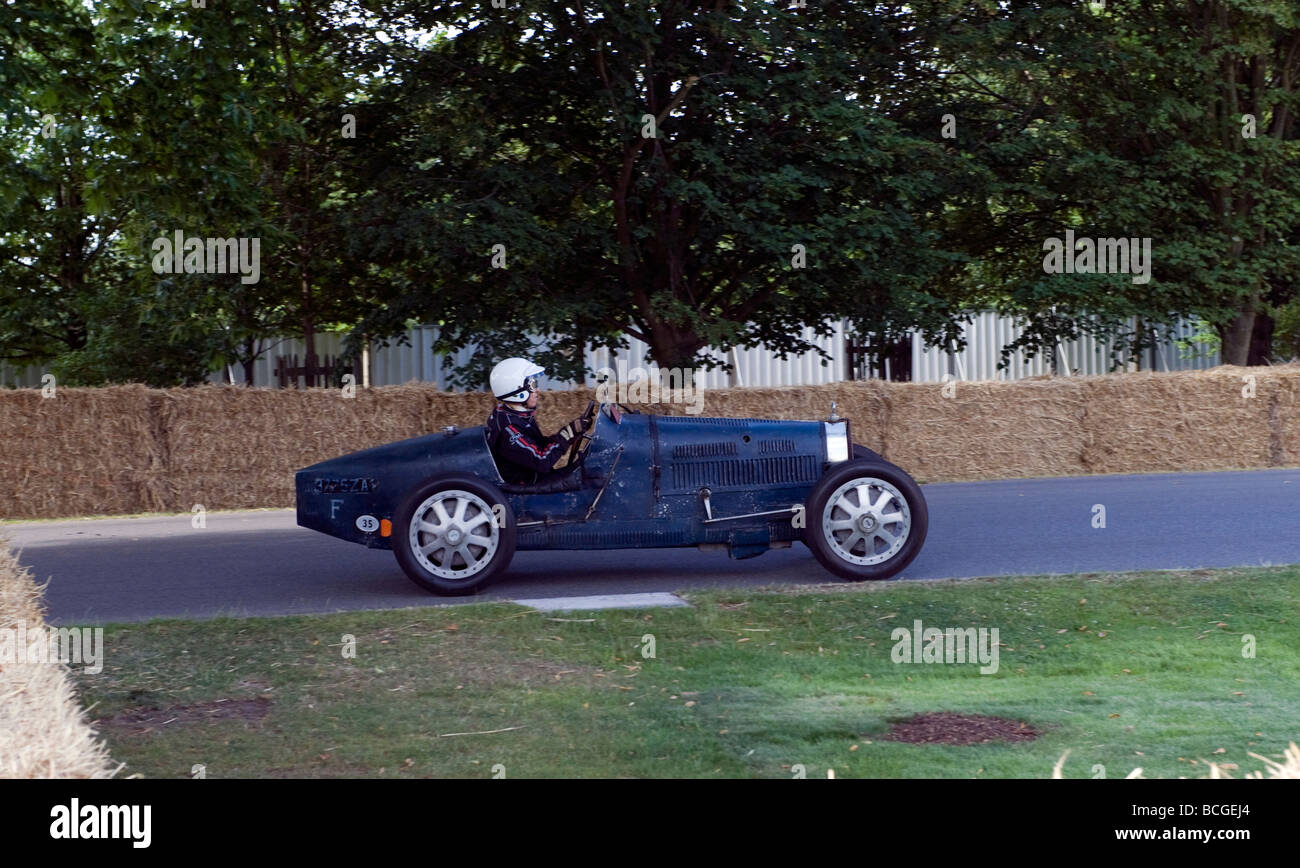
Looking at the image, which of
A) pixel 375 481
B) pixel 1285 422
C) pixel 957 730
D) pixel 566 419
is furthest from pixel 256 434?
pixel 1285 422

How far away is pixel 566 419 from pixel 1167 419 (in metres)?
8.29

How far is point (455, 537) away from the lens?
29.2 feet

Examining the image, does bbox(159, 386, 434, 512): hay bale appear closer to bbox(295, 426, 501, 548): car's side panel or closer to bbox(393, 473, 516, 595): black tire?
bbox(295, 426, 501, 548): car's side panel

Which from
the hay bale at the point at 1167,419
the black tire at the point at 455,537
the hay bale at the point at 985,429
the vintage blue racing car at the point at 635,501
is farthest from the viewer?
the hay bale at the point at 1167,419

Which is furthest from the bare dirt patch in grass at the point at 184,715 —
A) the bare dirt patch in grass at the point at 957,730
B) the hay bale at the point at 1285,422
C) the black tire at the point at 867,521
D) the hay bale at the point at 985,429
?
the hay bale at the point at 1285,422

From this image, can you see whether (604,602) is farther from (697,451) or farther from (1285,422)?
(1285,422)

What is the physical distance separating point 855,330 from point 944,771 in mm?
14236

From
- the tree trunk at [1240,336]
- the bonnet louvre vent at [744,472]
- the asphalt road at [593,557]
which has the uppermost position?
the tree trunk at [1240,336]

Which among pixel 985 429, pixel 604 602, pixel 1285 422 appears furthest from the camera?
pixel 1285 422

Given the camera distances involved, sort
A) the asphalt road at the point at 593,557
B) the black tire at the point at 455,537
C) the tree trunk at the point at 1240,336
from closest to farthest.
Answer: the black tire at the point at 455,537 → the asphalt road at the point at 593,557 → the tree trunk at the point at 1240,336

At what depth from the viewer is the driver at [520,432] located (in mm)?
8977

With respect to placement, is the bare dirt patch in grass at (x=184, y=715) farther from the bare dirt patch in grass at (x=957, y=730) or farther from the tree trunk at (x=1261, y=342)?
the tree trunk at (x=1261, y=342)

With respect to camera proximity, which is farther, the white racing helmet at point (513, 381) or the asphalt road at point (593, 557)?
the asphalt road at point (593, 557)

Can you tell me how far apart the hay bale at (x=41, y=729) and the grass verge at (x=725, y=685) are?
129cm
